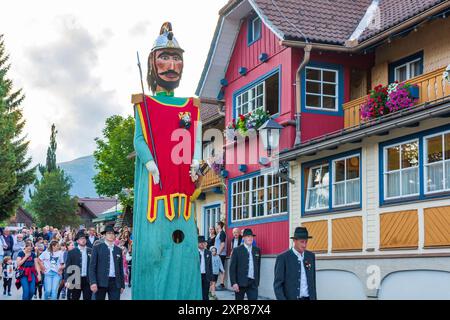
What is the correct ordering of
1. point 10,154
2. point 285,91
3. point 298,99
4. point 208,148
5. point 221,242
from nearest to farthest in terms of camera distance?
1. point 298,99
2. point 285,91
3. point 221,242
4. point 208,148
5. point 10,154

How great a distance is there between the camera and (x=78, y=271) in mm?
17000

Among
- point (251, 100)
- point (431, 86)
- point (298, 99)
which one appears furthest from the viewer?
point (251, 100)

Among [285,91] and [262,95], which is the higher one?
[262,95]

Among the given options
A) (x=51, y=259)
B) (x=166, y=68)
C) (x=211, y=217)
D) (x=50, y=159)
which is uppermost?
(x=50, y=159)

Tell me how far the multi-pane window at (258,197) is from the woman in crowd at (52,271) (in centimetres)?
600

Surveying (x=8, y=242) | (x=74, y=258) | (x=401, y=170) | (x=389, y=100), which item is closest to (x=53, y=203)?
(x=8, y=242)

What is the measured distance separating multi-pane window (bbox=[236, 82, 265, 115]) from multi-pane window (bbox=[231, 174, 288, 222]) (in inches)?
80.4

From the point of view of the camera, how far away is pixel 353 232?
706 inches

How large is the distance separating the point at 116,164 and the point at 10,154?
52.7 feet

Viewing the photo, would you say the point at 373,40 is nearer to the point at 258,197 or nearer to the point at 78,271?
the point at 258,197

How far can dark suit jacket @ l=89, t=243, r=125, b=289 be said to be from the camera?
13695 mm

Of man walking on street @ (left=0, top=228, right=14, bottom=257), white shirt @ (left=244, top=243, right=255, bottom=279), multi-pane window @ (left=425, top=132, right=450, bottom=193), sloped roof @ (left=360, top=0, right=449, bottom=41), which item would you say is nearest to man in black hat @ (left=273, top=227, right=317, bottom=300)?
white shirt @ (left=244, top=243, right=255, bottom=279)
